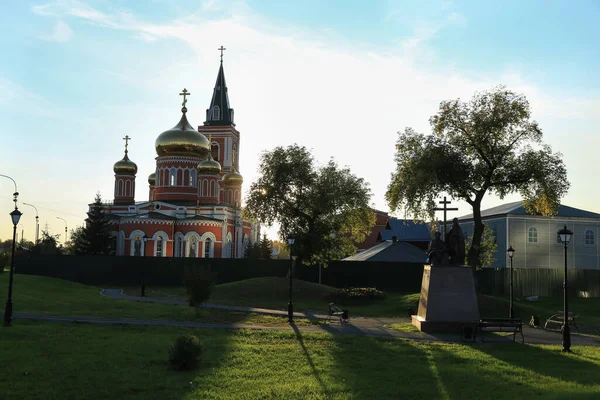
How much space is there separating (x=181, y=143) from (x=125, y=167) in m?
8.20

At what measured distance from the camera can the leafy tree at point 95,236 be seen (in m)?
55.4

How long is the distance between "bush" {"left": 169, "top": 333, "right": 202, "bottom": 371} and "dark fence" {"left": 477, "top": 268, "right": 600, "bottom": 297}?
29.1m

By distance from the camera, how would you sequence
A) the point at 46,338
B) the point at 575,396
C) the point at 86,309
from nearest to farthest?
the point at 575,396, the point at 46,338, the point at 86,309

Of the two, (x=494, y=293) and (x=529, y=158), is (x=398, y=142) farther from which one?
(x=494, y=293)

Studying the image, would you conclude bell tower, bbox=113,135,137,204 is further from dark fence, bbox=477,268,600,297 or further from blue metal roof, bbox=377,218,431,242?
dark fence, bbox=477,268,600,297

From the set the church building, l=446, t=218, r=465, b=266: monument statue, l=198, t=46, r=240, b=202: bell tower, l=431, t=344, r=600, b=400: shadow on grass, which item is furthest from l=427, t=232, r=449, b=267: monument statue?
l=198, t=46, r=240, b=202: bell tower

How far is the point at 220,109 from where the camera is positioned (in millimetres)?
76812

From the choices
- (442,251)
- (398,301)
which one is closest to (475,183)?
(398,301)

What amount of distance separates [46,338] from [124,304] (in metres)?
10.0

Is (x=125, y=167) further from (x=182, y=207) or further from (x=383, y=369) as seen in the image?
(x=383, y=369)

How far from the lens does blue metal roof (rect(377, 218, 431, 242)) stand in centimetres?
6638

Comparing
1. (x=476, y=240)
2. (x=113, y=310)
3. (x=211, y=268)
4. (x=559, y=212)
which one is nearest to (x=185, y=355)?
(x=113, y=310)

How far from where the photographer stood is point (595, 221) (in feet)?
154

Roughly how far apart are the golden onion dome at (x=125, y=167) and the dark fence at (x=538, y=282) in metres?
43.9
